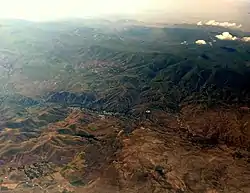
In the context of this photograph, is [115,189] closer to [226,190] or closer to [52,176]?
[52,176]

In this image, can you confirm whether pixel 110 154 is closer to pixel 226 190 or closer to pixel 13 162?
pixel 13 162

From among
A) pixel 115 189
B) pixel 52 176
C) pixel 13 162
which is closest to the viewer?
pixel 115 189

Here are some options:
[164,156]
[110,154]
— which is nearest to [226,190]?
[164,156]

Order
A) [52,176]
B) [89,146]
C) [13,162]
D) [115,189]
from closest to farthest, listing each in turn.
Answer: [115,189] < [52,176] < [13,162] < [89,146]

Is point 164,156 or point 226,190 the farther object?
point 164,156

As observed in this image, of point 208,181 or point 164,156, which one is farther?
point 164,156

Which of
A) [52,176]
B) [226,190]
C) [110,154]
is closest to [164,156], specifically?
[110,154]

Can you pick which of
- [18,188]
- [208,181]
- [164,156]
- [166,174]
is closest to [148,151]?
[164,156]
